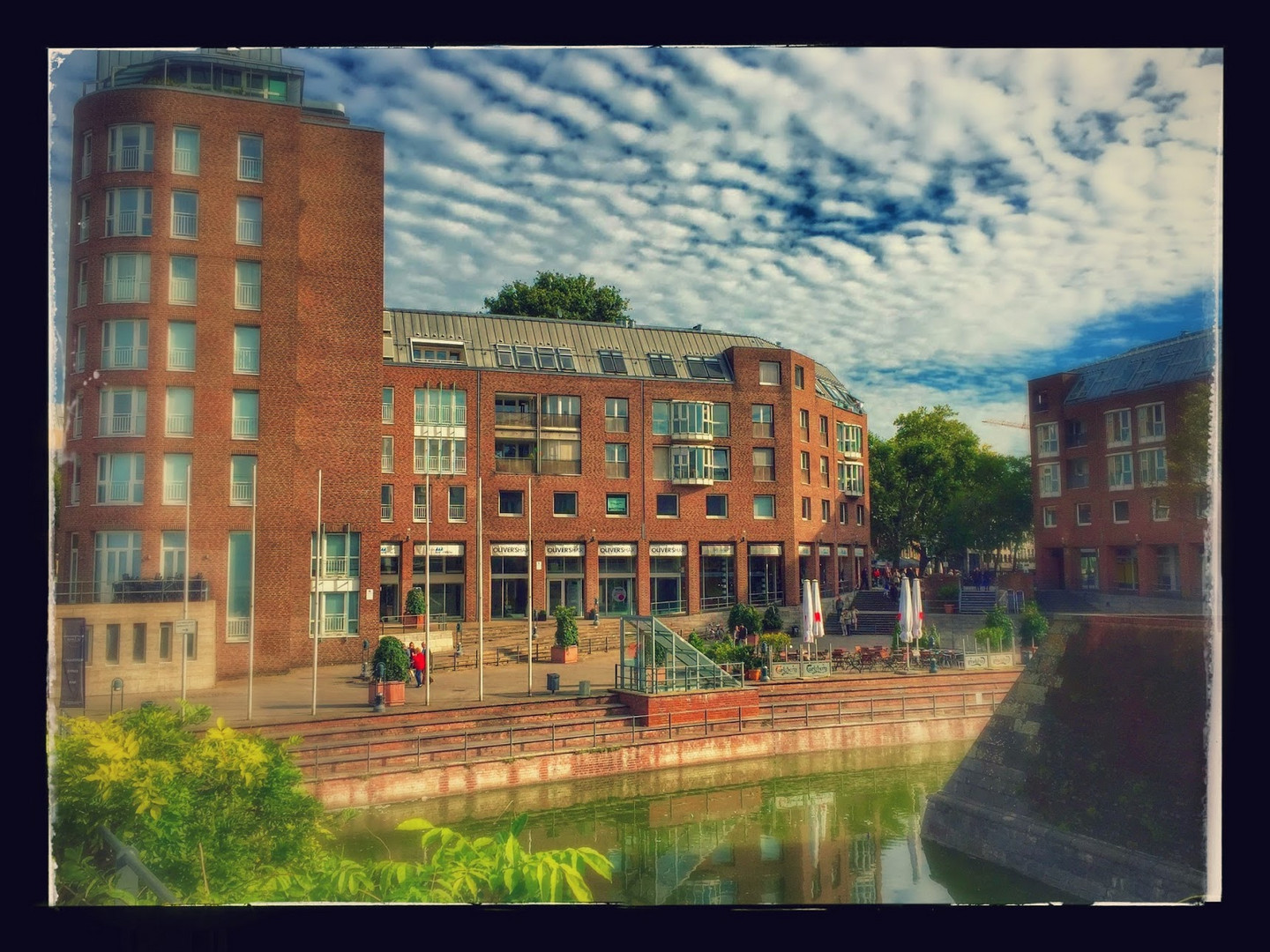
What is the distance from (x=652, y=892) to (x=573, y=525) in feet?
63.8

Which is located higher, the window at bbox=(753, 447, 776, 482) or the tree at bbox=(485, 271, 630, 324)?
the tree at bbox=(485, 271, 630, 324)

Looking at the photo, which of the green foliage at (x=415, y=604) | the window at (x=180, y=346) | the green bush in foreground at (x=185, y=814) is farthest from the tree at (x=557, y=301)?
the green bush in foreground at (x=185, y=814)

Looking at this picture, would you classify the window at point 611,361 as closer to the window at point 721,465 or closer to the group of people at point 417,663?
the window at point 721,465

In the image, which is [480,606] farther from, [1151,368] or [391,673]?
[1151,368]

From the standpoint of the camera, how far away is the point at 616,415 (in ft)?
106

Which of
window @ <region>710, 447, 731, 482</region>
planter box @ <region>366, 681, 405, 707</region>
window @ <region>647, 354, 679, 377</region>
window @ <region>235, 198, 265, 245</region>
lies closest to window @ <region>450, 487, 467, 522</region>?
window @ <region>647, 354, 679, 377</region>

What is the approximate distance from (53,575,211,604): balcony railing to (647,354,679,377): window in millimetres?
19938

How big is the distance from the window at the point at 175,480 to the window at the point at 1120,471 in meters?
14.0

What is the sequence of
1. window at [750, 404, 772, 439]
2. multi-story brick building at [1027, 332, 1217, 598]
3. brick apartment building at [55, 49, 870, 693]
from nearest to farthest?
multi-story brick building at [1027, 332, 1217, 598], brick apartment building at [55, 49, 870, 693], window at [750, 404, 772, 439]

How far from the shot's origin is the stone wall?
1219 centimetres

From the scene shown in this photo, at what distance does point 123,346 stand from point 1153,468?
1449 centimetres

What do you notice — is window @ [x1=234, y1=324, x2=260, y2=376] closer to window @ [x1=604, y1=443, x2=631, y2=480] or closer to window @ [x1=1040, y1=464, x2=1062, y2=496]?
window @ [x1=1040, y1=464, x2=1062, y2=496]

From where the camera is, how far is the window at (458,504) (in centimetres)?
2989

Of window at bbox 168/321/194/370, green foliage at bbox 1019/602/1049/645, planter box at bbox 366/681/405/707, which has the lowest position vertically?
planter box at bbox 366/681/405/707
